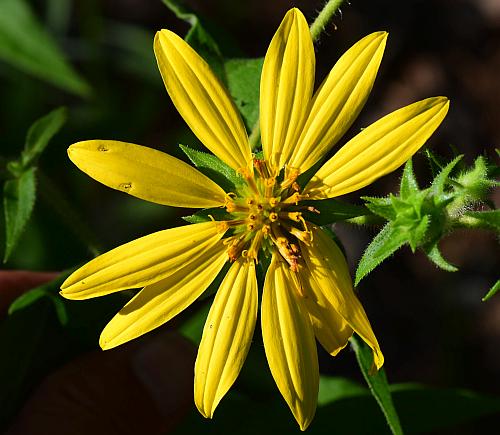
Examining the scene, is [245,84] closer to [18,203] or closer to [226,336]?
[18,203]

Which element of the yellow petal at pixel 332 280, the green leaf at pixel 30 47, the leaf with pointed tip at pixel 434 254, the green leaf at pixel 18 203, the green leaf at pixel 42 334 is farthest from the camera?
the green leaf at pixel 30 47

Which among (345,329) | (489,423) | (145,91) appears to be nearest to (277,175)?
(345,329)

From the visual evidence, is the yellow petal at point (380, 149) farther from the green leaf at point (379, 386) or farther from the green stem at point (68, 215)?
the green stem at point (68, 215)

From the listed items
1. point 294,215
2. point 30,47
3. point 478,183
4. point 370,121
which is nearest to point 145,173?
point 294,215

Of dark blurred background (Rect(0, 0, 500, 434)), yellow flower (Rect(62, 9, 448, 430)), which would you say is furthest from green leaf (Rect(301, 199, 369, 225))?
dark blurred background (Rect(0, 0, 500, 434))

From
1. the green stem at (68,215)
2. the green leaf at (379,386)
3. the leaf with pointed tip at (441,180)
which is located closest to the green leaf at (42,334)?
the green stem at (68,215)

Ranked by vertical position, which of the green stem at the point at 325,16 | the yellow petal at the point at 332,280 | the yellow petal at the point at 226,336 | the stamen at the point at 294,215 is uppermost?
the green stem at the point at 325,16

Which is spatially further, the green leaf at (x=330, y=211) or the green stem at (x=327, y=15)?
the green stem at (x=327, y=15)
